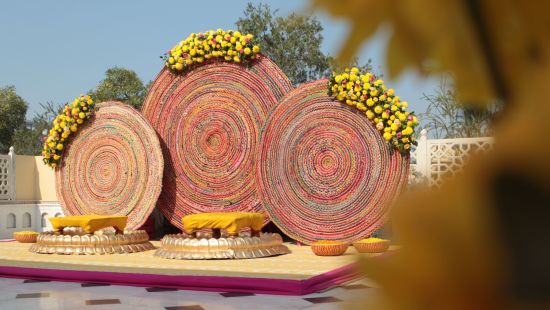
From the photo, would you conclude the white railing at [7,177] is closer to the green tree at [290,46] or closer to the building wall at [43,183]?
the building wall at [43,183]

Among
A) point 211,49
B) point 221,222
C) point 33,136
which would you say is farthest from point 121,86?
point 221,222

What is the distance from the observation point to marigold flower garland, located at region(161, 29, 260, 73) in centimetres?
653

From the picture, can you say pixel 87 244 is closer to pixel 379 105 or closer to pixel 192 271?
pixel 192 271

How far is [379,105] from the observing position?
5832 mm

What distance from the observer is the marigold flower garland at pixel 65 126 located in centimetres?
711

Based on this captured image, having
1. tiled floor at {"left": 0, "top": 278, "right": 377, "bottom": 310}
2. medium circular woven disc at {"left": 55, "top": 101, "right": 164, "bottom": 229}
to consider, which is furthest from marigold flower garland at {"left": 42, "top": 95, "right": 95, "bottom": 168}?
tiled floor at {"left": 0, "top": 278, "right": 377, "bottom": 310}

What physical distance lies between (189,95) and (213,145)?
61cm

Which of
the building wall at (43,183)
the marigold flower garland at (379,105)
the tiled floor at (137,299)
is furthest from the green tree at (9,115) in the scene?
the tiled floor at (137,299)

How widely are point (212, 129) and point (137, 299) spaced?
10.4ft

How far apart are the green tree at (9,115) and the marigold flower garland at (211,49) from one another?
1054 centimetres

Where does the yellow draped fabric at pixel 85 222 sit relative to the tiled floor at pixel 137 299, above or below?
above

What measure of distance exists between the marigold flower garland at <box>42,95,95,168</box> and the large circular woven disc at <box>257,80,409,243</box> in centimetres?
218

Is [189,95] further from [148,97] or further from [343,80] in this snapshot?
[343,80]

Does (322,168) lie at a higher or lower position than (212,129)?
lower
